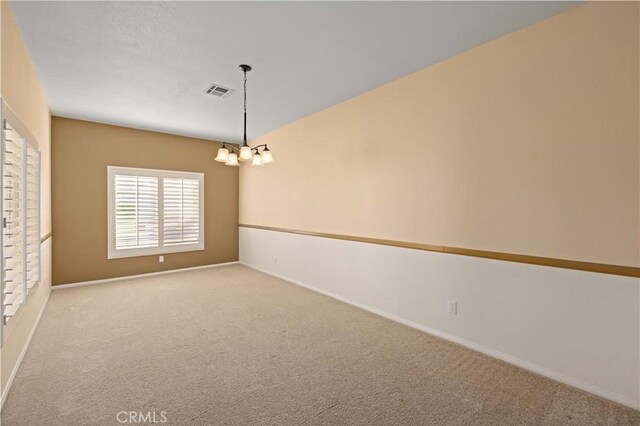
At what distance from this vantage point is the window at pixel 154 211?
5.30 m

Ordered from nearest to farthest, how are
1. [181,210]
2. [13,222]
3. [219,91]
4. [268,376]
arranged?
[13,222], [268,376], [219,91], [181,210]

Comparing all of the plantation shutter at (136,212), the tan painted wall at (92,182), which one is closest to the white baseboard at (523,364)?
the plantation shutter at (136,212)

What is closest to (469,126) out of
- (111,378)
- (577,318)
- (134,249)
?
(577,318)

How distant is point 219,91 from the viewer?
3775 mm

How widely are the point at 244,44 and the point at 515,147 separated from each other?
250cm

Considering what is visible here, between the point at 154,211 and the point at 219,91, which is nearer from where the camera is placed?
the point at 219,91

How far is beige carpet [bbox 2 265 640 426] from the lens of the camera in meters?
1.98

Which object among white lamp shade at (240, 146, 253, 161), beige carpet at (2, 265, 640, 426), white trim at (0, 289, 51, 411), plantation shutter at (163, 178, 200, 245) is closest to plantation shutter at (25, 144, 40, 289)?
white trim at (0, 289, 51, 411)

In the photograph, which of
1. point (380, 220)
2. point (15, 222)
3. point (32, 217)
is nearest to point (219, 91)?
point (32, 217)

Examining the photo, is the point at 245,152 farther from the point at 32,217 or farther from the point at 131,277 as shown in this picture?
the point at 131,277

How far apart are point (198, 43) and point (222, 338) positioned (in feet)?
9.04

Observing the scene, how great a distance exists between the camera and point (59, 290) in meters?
4.74

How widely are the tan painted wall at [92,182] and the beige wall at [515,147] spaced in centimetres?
357

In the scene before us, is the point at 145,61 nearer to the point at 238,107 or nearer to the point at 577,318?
the point at 238,107
